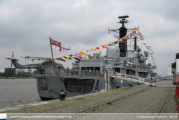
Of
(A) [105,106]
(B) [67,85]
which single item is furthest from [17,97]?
(A) [105,106]

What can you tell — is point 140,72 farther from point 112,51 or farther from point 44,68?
point 44,68

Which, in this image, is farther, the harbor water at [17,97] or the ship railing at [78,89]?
the harbor water at [17,97]

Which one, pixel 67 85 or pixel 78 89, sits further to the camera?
pixel 78 89

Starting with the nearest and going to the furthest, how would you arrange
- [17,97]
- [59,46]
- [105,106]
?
[105,106] → [59,46] → [17,97]

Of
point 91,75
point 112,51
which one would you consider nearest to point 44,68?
point 91,75

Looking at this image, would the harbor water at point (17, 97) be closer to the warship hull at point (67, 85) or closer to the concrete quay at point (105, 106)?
the warship hull at point (67, 85)

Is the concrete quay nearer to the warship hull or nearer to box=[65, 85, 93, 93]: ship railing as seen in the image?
the warship hull

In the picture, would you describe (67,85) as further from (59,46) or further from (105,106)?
(105,106)

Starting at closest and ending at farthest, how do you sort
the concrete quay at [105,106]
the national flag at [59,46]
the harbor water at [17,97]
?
the concrete quay at [105,106], the national flag at [59,46], the harbor water at [17,97]

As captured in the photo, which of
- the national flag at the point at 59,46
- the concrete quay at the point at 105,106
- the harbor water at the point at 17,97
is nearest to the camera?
the concrete quay at the point at 105,106

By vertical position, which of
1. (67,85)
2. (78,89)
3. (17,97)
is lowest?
(17,97)

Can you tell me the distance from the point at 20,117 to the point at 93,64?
21.9 m

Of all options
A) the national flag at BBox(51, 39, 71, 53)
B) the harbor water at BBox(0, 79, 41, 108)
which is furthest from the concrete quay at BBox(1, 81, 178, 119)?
the harbor water at BBox(0, 79, 41, 108)

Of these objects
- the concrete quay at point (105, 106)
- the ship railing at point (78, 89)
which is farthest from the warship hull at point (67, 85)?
the concrete quay at point (105, 106)
